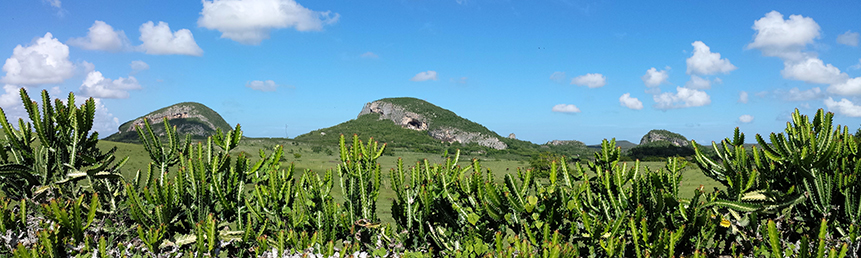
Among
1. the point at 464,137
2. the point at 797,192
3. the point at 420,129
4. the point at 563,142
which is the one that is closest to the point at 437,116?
the point at 420,129

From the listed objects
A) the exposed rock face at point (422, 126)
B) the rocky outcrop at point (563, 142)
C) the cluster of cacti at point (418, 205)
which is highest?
the exposed rock face at point (422, 126)

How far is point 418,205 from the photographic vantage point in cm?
413

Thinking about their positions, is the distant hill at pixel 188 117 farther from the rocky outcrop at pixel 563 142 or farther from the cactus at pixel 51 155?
the cactus at pixel 51 155

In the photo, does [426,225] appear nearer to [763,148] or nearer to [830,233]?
[763,148]

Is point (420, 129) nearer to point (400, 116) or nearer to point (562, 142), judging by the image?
point (400, 116)

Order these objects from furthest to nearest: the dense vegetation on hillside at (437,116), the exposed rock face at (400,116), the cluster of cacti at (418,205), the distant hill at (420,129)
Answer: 1. the exposed rock face at (400,116)
2. the dense vegetation on hillside at (437,116)
3. the distant hill at (420,129)
4. the cluster of cacti at (418,205)

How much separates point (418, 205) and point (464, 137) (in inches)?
4001

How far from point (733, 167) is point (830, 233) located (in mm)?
870

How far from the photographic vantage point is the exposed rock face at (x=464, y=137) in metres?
101

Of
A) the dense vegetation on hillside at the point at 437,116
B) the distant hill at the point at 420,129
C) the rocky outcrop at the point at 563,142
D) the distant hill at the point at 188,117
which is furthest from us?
the rocky outcrop at the point at 563,142

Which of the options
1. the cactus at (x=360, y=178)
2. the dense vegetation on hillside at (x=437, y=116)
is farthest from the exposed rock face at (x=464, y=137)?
the cactus at (x=360, y=178)

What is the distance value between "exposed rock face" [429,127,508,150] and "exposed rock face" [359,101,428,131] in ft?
15.7

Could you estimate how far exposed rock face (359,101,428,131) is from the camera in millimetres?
114938

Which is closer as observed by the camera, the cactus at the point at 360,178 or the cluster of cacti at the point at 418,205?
the cluster of cacti at the point at 418,205
